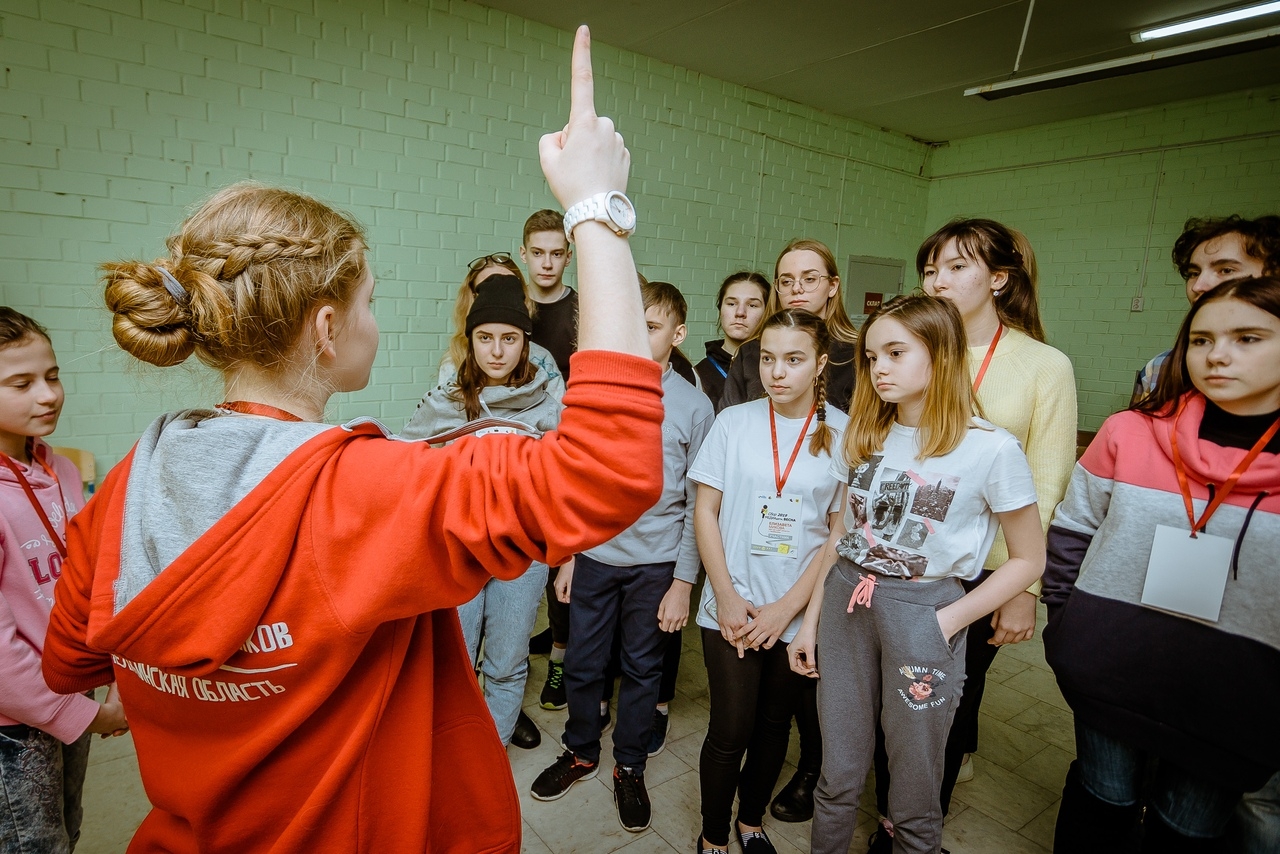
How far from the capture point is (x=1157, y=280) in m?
5.87

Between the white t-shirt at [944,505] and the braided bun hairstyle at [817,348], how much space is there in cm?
26

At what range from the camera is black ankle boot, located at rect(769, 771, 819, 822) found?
213 cm

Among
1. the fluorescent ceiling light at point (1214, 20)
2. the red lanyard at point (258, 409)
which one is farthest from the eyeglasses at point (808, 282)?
the fluorescent ceiling light at point (1214, 20)

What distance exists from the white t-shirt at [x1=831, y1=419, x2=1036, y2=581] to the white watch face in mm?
1198

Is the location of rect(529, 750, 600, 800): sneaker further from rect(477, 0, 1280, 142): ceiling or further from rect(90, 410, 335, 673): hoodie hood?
rect(477, 0, 1280, 142): ceiling

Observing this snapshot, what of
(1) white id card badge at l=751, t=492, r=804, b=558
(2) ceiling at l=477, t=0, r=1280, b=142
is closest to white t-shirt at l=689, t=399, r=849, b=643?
(1) white id card badge at l=751, t=492, r=804, b=558

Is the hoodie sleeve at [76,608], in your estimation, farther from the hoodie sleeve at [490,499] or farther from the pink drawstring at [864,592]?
the pink drawstring at [864,592]

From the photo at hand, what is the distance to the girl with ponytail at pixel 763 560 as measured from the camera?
183 centimetres

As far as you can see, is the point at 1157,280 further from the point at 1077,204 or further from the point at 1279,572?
the point at 1279,572

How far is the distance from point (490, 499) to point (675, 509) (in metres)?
1.68

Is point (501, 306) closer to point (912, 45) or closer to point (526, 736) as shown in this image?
point (526, 736)

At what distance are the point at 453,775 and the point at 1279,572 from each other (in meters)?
1.65

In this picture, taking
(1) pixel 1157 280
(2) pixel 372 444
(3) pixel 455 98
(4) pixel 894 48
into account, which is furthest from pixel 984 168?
(2) pixel 372 444

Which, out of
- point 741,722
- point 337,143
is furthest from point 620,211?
point 337,143
